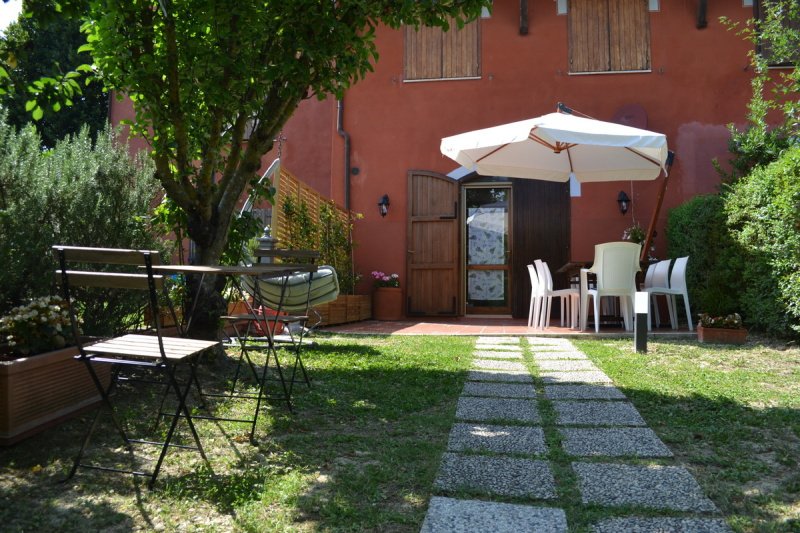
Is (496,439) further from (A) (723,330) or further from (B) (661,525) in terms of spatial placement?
(A) (723,330)

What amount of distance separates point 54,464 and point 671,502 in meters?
2.01

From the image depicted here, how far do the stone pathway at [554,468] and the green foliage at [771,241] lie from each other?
237 cm

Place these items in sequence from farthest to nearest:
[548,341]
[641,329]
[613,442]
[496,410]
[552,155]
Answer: [552,155] < [548,341] < [641,329] < [496,410] < [613,442]

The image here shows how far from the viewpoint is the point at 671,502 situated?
1740mm

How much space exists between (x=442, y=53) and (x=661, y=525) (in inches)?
342

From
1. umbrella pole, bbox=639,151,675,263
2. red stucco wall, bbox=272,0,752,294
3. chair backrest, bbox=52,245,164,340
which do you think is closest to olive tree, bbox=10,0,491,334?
chair backrest, bbox=52,245,164,340

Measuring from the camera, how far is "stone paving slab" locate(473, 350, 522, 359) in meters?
4.76

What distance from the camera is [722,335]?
17.5ft

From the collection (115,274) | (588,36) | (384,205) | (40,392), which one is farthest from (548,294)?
(115,274)

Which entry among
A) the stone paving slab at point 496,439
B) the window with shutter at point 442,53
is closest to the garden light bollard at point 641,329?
the stone paving slab at point 496,439

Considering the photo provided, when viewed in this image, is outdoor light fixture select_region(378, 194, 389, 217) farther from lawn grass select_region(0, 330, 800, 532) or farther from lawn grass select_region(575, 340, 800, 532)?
lawn grass select_region(0, 330, 800, 532)

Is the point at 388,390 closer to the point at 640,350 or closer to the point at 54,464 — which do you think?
the point at 54,464

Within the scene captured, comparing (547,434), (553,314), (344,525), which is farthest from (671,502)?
(553,314)

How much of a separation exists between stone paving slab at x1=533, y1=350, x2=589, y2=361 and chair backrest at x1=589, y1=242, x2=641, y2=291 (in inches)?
56.5
